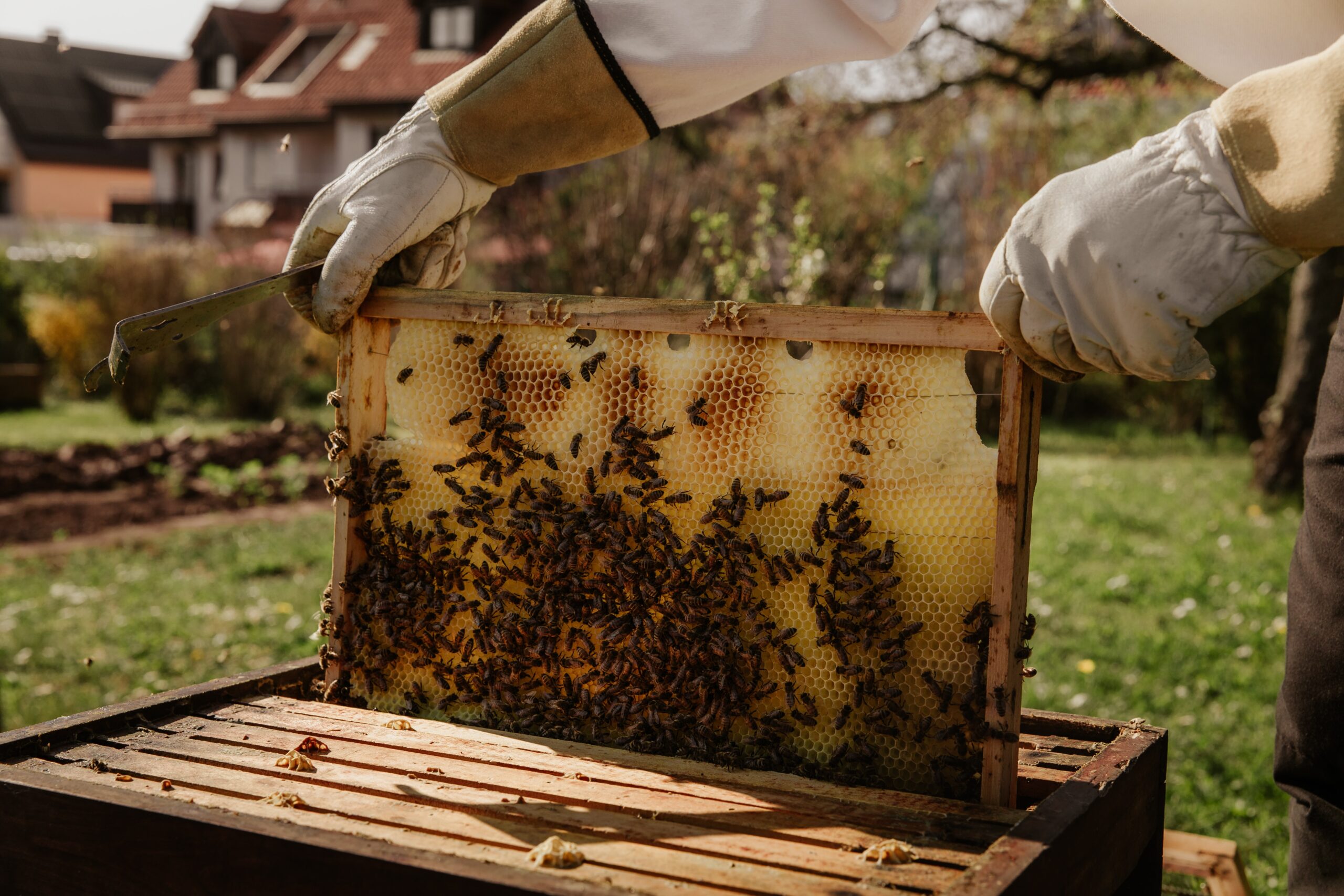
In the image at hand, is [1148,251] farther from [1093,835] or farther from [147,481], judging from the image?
[147,481]

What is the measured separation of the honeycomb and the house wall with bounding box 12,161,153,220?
3756 cm

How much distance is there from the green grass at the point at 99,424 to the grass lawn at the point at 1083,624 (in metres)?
4.27

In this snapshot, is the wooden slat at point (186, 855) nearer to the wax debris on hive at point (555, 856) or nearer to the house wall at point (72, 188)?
the wax debris on hive at point (555, 856)

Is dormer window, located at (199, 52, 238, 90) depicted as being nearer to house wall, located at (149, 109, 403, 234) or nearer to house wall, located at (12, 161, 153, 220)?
house wall, located at (149, 109, 403, 234)

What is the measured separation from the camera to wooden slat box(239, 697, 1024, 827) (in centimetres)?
192

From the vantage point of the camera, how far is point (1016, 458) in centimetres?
193

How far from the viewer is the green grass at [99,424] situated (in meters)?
11.5

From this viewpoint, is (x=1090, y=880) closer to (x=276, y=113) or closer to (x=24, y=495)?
(x=24, y=495)

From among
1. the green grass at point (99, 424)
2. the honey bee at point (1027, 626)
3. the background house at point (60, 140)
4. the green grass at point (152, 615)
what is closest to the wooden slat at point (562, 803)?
the honey bee at point (1027, 626)

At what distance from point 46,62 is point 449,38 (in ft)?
75.5

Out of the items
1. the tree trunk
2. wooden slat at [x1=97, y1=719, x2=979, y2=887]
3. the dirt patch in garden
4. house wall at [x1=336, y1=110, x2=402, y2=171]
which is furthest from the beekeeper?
house wall at [x1=336, y1=110, x2=402, y2=171]

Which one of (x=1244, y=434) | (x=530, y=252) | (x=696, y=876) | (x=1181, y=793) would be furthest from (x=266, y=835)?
(x=1244, y=434)

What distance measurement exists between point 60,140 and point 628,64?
41.3m

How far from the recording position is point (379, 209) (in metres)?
2.38
